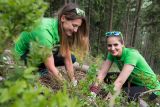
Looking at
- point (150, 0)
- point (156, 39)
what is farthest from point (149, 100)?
point (156, 39)

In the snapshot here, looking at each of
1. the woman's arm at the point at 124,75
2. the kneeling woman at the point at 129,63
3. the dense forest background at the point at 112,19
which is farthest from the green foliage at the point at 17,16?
the dense forest background at the point at 112,19

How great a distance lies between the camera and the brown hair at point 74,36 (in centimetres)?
480

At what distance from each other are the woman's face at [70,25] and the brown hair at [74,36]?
1.7 inches

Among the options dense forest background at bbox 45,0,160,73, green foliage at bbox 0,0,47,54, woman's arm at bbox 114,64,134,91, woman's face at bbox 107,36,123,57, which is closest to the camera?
green foliage at bbox 0,0,47,54

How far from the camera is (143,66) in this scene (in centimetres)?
597

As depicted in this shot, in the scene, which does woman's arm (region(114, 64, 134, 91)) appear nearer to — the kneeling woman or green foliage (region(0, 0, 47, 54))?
the kneeling woman

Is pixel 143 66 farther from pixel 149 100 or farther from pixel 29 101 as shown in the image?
pixel 29 101

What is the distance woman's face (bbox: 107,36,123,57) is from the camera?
5.84 m

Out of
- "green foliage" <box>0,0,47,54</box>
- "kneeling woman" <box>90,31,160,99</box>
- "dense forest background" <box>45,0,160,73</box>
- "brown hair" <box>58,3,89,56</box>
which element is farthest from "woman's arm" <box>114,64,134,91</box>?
"dense forest background" <box>45,0,160,73</box>

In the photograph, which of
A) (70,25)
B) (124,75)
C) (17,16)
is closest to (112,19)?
(124,75)

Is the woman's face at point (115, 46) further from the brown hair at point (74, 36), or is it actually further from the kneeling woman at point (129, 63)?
the brown hair at point (74, 36)

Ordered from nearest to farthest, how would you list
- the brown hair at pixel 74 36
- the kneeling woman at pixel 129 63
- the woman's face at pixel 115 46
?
the brown hair at pixel 74 36, the kneeling woman at pixel 129 63, the woman's face at pixel 115 46

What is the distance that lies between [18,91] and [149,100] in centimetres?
437

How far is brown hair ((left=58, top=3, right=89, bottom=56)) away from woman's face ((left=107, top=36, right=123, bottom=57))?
59 centimetres
